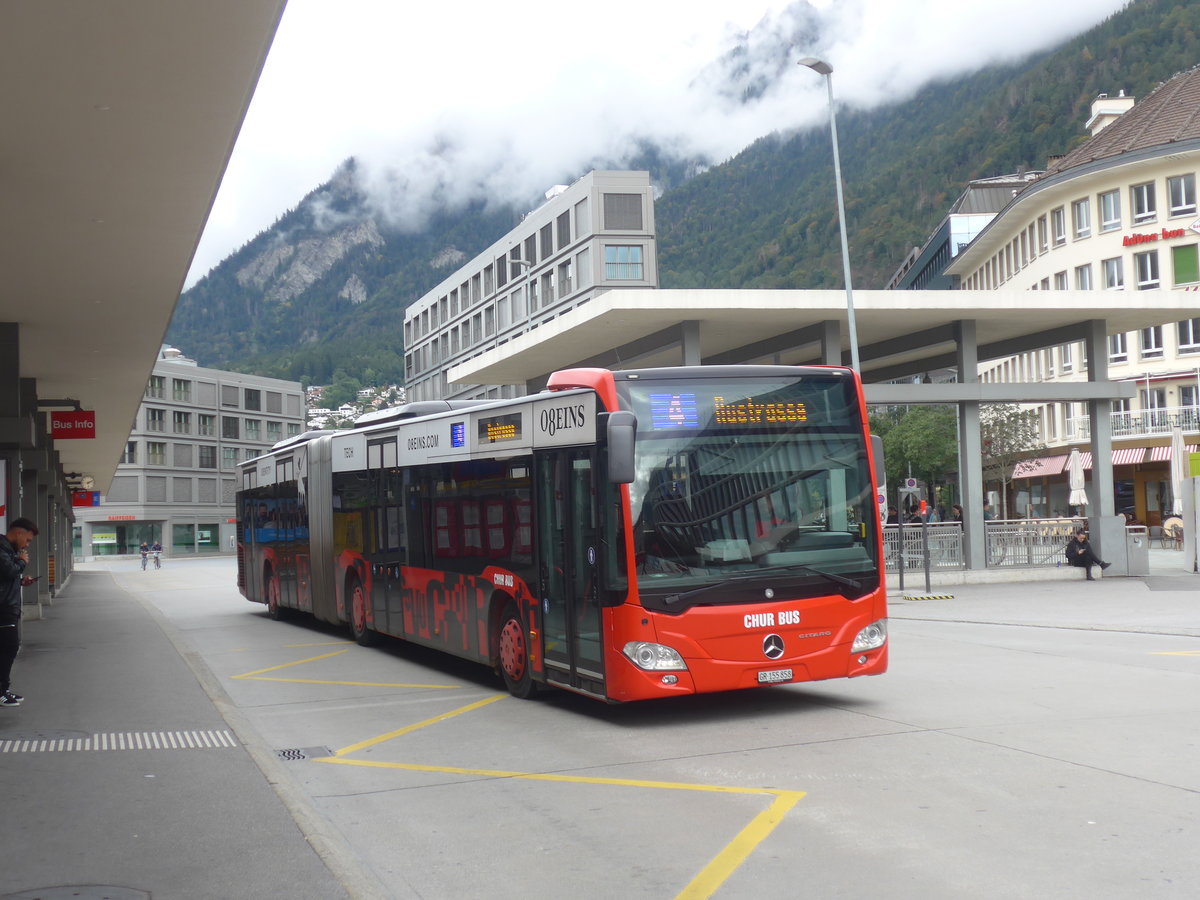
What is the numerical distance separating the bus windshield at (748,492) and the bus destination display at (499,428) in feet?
5.88

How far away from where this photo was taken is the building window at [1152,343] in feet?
197

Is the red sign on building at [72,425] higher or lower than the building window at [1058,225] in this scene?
lower

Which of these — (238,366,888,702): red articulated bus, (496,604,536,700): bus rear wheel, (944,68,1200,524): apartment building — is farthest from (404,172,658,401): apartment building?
(238,366,888,702): red articulated bus

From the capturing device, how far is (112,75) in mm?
9203

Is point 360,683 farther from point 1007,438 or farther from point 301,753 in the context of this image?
point 1007,438

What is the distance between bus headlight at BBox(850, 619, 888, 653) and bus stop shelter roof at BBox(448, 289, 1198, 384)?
54.3 feet

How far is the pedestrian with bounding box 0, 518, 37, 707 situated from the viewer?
36.0ft

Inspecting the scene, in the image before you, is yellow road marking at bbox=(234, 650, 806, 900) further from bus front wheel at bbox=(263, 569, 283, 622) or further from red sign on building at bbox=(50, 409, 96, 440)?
red sign on building at bbox=(50, 409, 96, 440)

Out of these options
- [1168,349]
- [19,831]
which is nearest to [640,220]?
[1168,349]

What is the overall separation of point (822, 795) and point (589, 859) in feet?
5.79

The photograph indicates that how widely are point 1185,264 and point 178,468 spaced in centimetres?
7684

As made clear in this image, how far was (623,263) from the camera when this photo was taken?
82250 mm

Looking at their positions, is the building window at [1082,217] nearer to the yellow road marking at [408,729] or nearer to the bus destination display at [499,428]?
the bus destination display at [499,428]

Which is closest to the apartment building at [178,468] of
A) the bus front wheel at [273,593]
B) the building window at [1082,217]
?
the building window at [1082,217]
